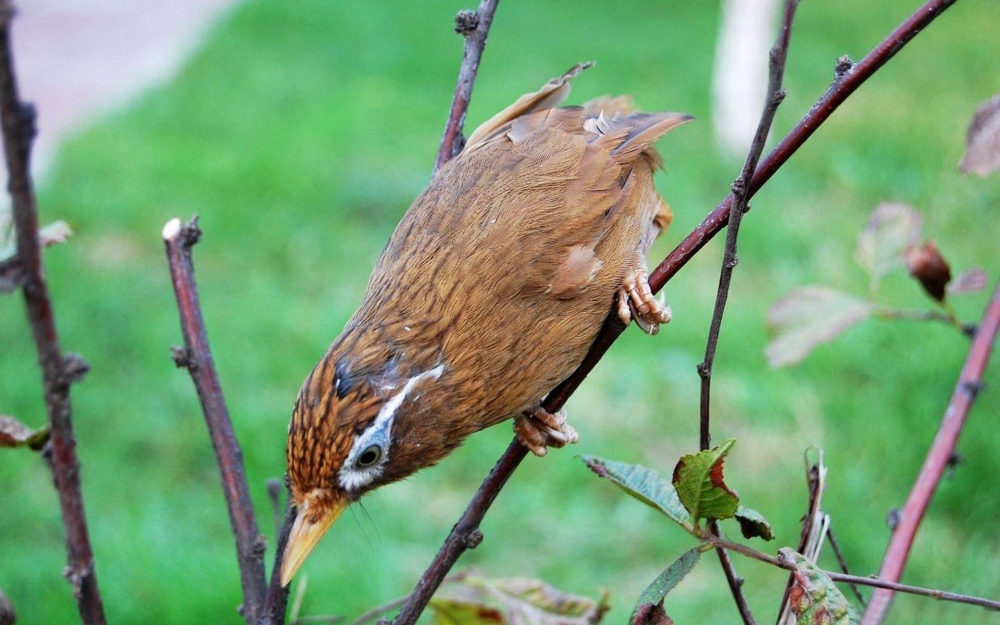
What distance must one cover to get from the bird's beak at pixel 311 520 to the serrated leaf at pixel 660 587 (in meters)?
0.66

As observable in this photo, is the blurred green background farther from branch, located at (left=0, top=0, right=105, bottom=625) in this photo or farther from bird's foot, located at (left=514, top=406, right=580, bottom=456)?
branch, located at (left=0, top=0, right=105, bottom=625)

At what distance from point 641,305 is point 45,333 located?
1464 mm

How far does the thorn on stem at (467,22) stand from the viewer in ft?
7.70

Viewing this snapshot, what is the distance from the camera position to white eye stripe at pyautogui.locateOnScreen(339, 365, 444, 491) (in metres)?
2.07

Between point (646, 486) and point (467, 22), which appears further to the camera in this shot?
point (467, 22)

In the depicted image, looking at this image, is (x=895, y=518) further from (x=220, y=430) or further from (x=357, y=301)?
(x=357, y=301)

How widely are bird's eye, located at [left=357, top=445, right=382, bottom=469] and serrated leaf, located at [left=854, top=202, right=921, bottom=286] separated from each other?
3.72 ft

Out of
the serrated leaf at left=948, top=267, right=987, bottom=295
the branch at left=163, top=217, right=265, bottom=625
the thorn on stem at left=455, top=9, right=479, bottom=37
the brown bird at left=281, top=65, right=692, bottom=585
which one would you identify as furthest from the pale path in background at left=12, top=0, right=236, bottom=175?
the serrated leaf at left=948, top=267, right=987, bottom=295

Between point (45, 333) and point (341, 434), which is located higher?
point (341, 434)

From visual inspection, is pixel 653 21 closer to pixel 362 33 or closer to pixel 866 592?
pixel 362 33

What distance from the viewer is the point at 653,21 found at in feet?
46.0

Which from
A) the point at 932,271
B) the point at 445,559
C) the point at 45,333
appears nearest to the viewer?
the point at 45,333

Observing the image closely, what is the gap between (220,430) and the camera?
184cm

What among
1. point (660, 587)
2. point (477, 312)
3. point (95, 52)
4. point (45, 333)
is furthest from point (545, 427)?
point (95, 52)
